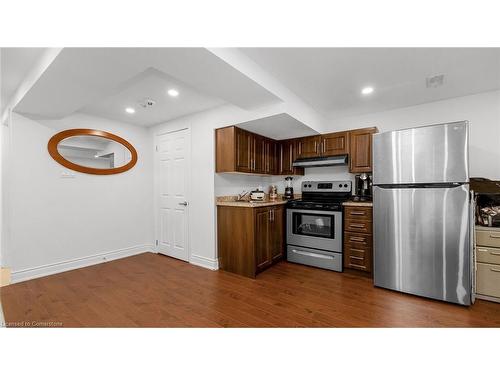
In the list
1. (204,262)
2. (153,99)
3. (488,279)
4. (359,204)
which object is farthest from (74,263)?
(488,279)

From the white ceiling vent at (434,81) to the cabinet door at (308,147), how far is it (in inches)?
57.7

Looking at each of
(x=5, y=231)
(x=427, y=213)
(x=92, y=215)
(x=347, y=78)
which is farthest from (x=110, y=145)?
(x=427, y=213)

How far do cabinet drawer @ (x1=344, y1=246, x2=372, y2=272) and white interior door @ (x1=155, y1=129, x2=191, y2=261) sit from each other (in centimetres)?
241

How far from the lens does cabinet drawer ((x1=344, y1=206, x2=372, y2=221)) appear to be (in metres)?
2.81

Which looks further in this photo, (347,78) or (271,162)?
(271,162)

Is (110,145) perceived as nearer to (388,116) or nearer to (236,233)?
(236,233)

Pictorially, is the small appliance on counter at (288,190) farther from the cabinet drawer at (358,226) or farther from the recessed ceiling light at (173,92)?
the recessed ceiling light at (173,92)

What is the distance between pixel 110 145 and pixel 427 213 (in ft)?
14.9

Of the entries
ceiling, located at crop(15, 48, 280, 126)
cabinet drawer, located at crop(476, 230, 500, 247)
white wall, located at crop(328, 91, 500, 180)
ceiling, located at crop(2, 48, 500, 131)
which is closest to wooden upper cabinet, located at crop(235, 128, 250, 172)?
ceiling, located at crop(2, 48, 500, 131)

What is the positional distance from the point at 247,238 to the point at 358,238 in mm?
1468

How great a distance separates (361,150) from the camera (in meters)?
3.21

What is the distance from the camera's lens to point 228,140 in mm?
3076

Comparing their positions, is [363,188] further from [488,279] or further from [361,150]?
[488,279]

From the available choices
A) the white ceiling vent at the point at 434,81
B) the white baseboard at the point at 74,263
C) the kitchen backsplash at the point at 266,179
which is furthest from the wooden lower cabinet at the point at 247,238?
the white ceiling vent at the point at 434,81
